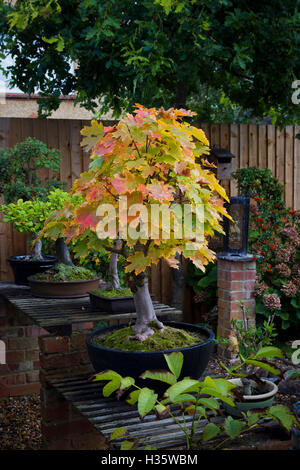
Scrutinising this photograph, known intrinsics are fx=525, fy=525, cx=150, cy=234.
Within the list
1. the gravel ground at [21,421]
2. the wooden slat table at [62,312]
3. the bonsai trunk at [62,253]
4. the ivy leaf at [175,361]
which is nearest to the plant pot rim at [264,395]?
the ivy leaf at [175,361]

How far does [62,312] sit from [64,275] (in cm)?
44

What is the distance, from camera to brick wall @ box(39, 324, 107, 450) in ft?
7.55

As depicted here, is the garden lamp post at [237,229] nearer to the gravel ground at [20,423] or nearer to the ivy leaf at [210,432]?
the gravel ground at [20,423]

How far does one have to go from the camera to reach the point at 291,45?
13.2ft

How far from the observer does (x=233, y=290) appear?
4293 millimetres

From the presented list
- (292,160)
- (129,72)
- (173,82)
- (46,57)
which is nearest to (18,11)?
(46,57)

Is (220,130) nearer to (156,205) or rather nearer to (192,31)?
(192,31)

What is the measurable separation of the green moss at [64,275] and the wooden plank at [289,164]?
3.19 m

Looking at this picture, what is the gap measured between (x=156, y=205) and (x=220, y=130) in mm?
3566

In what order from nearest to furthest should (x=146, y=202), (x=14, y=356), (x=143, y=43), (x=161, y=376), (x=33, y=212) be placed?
(x=161, y=376)
(x=146, y=202)
(x=33, y=212)
(x=143, y=43)
(x=14, y=356)

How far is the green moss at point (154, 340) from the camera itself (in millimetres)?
1918

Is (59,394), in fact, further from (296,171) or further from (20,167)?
(296,171)

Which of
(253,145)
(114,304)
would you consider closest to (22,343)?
(114,304)
